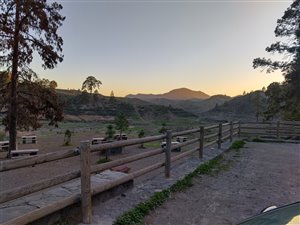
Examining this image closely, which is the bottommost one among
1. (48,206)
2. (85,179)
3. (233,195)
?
(233,195)

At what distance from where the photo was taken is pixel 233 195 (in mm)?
6230

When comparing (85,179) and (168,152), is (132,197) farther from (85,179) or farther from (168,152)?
(168,152)

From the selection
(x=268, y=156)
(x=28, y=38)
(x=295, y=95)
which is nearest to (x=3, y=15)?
(x=28, y=38)

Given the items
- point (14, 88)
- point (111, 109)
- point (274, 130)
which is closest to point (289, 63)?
point (274, 130)

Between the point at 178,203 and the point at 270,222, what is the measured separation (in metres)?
3.88

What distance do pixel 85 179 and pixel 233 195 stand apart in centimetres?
324

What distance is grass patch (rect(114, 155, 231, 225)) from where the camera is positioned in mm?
4566

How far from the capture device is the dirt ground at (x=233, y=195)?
196 inches

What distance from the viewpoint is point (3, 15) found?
60.5ft

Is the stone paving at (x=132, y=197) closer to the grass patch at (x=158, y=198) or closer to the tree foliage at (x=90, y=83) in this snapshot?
the grass patch at (x=158, y=198)

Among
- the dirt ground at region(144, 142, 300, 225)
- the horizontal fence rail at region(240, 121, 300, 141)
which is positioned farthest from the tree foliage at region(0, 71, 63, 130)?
the dirt ground at region(144, 142, 300, 225)

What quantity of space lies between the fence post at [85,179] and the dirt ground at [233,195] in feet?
2.92

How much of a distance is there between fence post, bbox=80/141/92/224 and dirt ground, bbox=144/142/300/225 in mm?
889

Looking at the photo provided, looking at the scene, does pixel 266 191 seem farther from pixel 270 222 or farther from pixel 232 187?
pixel 270 222
